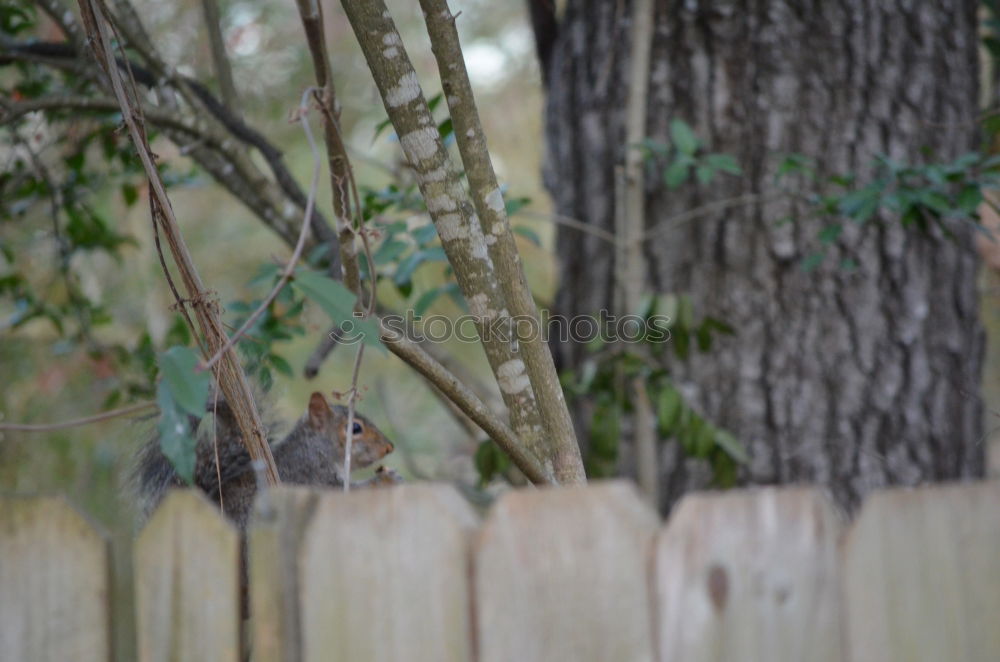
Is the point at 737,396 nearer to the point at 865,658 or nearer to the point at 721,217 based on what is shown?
the point at 721,217

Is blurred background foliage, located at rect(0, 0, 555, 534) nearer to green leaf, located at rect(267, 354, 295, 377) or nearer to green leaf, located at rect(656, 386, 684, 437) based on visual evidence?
green leaf, located at rect(267, 354, 295, 377)

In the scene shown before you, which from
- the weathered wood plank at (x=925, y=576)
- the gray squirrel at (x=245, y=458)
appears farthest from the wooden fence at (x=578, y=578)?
the gray squirrel at (x=245, y=458)

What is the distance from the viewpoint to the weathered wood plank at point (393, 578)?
27.5 inches

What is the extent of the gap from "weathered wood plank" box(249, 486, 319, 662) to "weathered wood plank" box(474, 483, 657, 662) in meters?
0.17

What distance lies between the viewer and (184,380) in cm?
72

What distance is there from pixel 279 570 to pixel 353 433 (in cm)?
130

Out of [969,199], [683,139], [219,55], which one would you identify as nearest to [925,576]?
[969,199]

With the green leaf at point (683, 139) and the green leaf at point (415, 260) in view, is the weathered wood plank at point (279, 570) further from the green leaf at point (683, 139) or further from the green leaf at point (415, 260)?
the green leaf at point (683, 139)

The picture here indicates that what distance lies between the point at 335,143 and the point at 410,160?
0.34ft

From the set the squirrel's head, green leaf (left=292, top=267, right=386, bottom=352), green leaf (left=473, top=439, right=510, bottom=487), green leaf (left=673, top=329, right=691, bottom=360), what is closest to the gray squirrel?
the squirrel's head

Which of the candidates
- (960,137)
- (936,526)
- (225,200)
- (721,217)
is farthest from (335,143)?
(225,200)

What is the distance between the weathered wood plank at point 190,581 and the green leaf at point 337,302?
0.58 ft

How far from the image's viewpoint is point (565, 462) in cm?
102

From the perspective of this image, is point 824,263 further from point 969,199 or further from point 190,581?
point 190,581
